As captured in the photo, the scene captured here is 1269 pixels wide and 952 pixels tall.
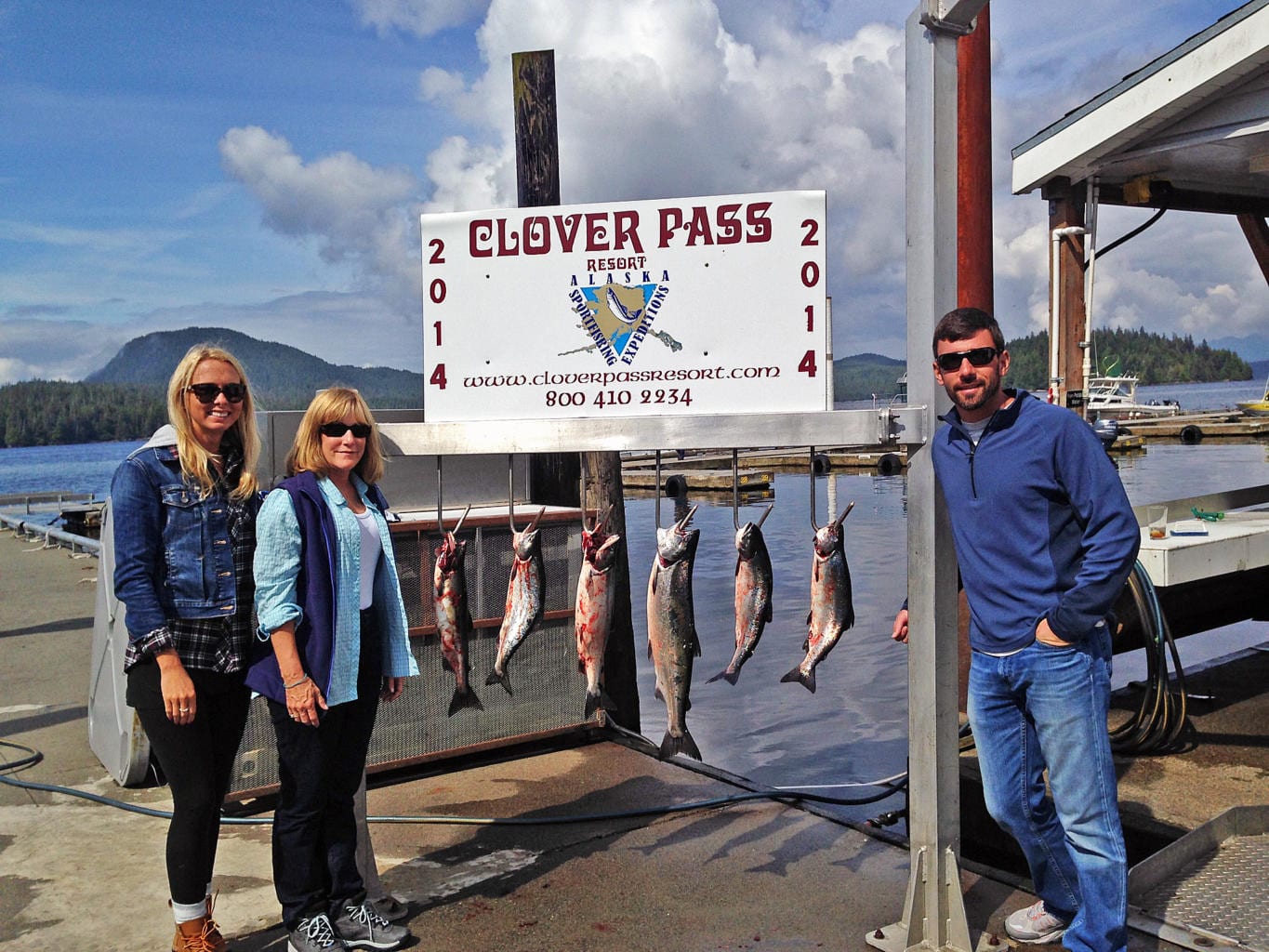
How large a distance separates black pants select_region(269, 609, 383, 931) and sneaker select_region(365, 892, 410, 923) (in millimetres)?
279

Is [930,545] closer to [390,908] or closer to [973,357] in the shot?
[973,357]

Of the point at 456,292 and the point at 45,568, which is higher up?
the point at 456,292

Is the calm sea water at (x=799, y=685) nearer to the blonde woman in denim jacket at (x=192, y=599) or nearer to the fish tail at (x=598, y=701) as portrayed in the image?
the fish tail at (x=598, y=701)

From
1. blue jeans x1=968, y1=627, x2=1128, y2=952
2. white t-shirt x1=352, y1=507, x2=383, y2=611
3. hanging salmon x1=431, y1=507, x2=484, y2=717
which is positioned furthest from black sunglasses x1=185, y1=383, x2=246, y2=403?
blue jeans x1=968, y1=627, x2=1128, y2=952

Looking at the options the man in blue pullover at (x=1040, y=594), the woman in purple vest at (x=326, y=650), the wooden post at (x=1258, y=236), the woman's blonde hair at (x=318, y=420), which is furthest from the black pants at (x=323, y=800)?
the wooden post at (x=1258, y=236)

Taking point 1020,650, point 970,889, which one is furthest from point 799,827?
point 1020,650

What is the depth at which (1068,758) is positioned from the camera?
337 cm

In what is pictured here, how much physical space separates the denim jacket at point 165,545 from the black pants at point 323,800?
467 millimetres

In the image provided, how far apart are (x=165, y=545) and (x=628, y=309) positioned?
1865 millimetres

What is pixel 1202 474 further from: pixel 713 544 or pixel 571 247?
pixel 571 247

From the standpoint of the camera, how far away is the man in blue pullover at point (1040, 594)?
3.25m

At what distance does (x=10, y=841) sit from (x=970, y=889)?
14.7 feet

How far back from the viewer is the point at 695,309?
4.07 meters

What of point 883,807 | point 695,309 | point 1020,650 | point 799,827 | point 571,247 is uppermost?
point 571,247
